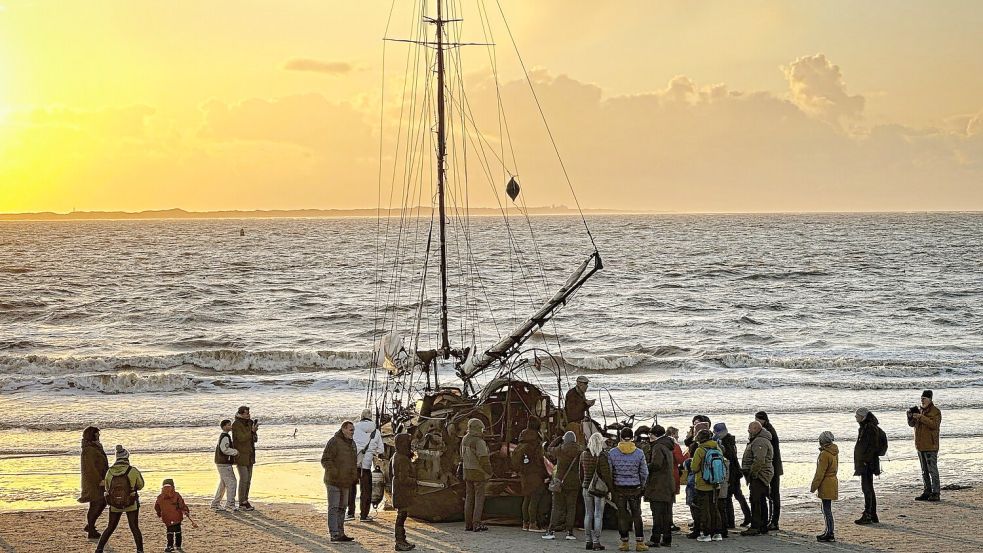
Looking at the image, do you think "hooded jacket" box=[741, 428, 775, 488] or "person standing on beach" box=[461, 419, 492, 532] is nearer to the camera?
"hooded jacket" box=[741, 428, 775, 488]

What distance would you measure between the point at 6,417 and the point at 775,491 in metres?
22.3

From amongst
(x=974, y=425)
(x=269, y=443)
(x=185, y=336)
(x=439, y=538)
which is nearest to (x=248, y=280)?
(x=185, y=336)

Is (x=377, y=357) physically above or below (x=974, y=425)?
above

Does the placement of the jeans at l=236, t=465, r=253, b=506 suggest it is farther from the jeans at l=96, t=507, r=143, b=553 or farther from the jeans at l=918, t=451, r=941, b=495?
the jeans at l=918, t=451, r=941, b=495

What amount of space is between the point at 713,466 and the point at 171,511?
699cm

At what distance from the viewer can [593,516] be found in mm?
13016

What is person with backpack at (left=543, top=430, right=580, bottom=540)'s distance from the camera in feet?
43.4

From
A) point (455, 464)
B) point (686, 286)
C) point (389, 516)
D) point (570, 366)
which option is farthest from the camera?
point (686, 286)

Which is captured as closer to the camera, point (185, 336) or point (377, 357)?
point (377, 357)

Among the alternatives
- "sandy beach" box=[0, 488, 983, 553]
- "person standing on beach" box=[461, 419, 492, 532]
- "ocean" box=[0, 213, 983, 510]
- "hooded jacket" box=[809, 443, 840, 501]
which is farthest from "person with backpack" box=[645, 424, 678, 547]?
"ocean" box=[0, 213, 983, 510]

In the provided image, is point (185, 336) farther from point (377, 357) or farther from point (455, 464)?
point (455, 464)

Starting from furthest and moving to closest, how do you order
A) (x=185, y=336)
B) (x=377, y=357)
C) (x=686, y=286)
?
(x=686, y=286), (x=185, y=336), (x=377, y=357)

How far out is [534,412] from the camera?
1511 cm

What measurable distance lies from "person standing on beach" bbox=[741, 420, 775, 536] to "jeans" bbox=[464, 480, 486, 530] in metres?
3.62
